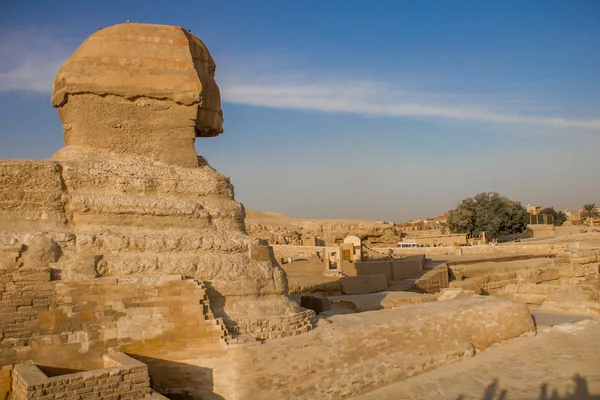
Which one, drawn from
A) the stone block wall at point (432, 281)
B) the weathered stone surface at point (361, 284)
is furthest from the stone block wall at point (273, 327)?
the stone block wall at point (432, 281)

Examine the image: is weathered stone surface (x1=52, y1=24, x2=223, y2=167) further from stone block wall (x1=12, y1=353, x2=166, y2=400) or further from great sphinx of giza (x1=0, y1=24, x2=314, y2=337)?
stone block wall (x1=12, y1=353, x2=166, y2=400)

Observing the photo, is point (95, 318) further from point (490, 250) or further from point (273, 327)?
point (490, 250)

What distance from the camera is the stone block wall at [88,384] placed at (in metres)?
6.46

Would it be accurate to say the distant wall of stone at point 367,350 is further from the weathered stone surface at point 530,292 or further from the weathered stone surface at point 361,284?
the weathered stone surface at point 530,292

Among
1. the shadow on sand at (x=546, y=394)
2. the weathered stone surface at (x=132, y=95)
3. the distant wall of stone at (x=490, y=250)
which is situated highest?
the weathered stone surface at (x=132, y=95)

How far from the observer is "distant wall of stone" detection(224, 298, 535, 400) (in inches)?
328

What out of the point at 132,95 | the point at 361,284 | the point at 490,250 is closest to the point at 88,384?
the point at 132,95

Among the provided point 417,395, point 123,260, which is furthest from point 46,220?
point 417,395

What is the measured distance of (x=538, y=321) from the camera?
15.1m

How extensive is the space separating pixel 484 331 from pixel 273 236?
83.6 feet

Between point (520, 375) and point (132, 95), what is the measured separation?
8965 millimetres

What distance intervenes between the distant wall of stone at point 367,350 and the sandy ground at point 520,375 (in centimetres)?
26

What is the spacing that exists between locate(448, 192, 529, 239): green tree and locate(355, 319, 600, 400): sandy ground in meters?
33.3

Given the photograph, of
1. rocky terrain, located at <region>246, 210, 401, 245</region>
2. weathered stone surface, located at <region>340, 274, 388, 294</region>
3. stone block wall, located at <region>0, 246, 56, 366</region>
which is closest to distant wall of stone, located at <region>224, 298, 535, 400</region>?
stone block wall, located at <region>0, 246, 56, 366</region>
